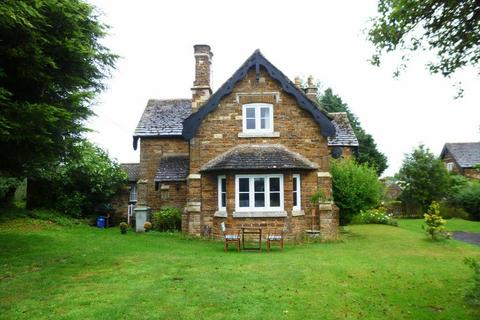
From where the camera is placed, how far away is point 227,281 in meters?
10.4

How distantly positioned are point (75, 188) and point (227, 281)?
20.0 m

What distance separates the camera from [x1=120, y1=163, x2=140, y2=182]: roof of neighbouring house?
102 feet

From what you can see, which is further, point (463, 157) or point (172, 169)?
point (463, 157)

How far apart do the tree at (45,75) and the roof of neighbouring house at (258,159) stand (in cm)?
664

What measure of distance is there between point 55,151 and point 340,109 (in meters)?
42.4

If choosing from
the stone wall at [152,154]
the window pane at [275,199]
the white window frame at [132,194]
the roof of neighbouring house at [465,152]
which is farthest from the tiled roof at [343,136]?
the roof of neighbouring house at [465,152]

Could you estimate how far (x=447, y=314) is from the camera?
8.30 metres

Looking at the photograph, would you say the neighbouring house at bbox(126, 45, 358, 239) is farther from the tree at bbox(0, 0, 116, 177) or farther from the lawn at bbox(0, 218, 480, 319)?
the tree at bbox(0, 0, 116, 177)

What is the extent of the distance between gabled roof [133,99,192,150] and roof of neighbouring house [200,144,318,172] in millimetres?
7434

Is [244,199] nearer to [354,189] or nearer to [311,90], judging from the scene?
[354,189]

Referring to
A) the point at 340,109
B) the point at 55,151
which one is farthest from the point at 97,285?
the point at 340,109

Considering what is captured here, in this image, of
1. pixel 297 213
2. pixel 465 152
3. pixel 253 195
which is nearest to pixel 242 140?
pixel 253 195

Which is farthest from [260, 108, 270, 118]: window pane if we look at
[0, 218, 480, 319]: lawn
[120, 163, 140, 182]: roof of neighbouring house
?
[120, 163, 140, 182]: roof of neighbouring house

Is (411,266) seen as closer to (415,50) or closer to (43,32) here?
(415,50)
